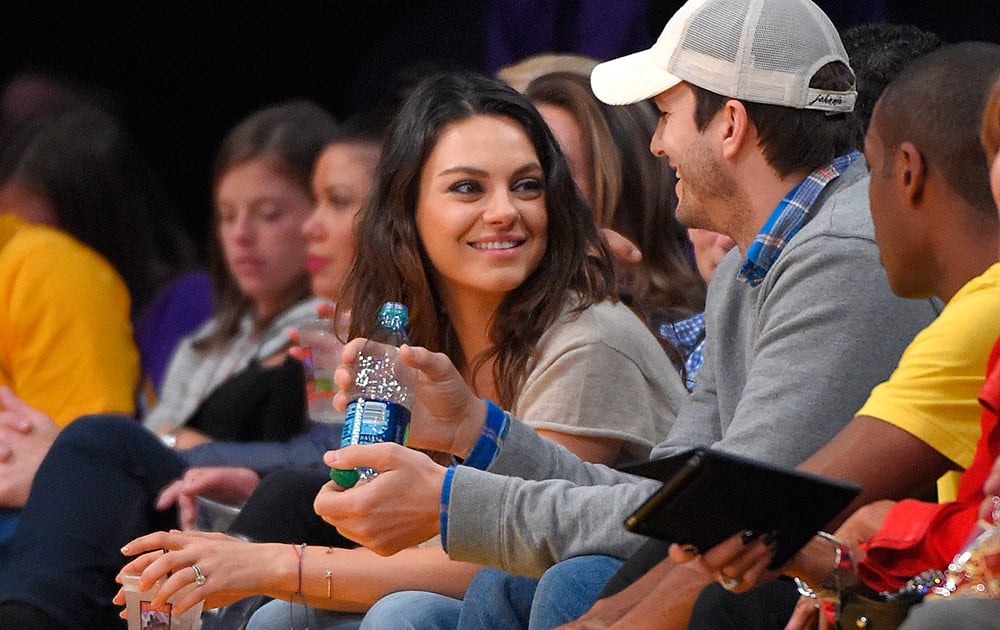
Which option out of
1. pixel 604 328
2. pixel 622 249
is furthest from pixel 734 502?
pixel 622 249

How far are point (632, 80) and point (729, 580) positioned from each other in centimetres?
105

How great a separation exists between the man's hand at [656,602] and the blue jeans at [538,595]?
120mm

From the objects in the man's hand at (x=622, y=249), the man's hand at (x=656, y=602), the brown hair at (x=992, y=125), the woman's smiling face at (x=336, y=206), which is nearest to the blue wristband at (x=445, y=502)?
the man's hand at (x=656, y=602)

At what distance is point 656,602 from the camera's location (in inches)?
73.8

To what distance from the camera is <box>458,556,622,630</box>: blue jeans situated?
206 cm

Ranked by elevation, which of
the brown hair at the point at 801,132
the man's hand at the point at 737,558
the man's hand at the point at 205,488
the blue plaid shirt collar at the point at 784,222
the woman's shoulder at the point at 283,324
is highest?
the brown hair at the point at 801,132

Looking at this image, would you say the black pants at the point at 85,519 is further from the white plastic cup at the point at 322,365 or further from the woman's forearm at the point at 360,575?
the woman's forearm at the point at 360,575

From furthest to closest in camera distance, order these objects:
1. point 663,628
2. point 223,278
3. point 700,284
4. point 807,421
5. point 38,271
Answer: point 223,278
point 38,271
point 700,284
point 807,421
point 663,628

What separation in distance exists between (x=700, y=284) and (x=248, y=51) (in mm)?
2818

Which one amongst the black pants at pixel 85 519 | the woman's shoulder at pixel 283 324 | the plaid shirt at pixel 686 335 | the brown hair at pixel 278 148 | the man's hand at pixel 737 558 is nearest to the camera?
the man's hand at pixel 737 558

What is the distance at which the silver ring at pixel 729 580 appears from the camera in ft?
5.59

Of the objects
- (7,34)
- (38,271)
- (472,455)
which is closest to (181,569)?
(472,455)

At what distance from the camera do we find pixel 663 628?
73.9 inches

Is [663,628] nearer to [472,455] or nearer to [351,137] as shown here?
[472,455]
